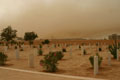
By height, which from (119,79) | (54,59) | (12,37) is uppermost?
→ (12,37)

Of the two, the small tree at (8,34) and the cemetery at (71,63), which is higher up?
the small tree at (8,34)

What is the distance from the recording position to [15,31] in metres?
45.0

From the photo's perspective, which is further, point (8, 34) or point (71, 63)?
point (8, 34)

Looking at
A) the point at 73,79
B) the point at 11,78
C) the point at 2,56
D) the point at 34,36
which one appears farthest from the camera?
the point at 34,36

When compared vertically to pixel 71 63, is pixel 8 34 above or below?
above

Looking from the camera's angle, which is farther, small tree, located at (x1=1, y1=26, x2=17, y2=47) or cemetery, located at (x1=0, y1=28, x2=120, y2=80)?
small tree, located at (x1=1, y1=26, x2=17, y2=47)

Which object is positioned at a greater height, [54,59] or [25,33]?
[25,33]

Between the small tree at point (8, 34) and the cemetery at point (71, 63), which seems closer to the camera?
the cemetery at point (71, 63)

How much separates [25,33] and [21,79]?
55.2 metres

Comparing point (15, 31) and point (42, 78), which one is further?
point (15, 31)

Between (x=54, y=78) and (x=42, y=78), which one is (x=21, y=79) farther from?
(x=54, y=78)

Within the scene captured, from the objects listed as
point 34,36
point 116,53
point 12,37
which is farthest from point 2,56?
point 34,36

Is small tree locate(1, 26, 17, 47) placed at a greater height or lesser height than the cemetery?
greater

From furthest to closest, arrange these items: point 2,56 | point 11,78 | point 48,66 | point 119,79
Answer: point 2,56, point 48,66, point 119,79, point 11,78
